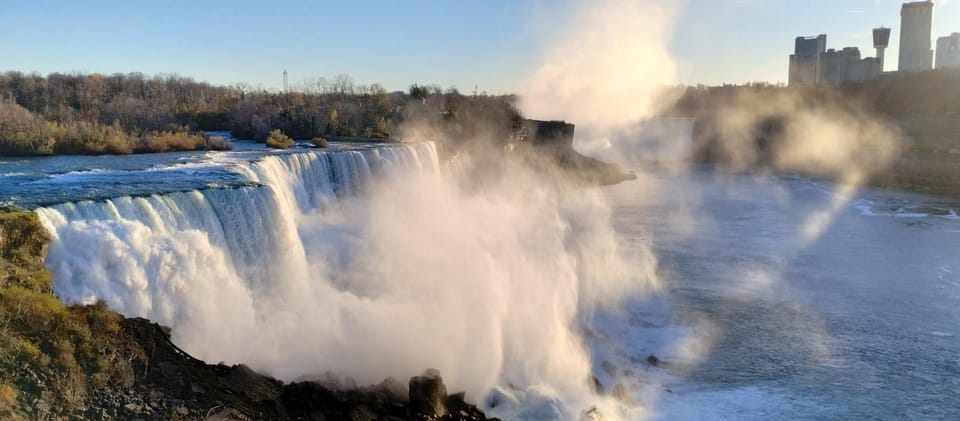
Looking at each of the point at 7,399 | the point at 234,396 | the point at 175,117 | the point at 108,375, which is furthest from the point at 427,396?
the point at 175,117

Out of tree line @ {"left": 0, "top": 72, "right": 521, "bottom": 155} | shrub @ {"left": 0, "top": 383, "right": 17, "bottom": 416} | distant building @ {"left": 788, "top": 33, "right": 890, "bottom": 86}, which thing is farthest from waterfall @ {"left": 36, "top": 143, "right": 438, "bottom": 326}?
distant building @ {"left": 788, "top": 33, "right": 890, "bottom": 86}

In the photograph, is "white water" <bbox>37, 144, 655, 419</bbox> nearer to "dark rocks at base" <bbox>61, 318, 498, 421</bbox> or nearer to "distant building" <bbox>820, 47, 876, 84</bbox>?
"dark rocks at base" <bbox>61, 318, 498, 421</bbox>

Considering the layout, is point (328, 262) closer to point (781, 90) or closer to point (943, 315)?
point (943, 315)

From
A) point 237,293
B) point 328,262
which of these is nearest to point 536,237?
point 328,262

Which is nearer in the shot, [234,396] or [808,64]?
[234,396]

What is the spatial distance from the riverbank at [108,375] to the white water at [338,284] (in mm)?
536

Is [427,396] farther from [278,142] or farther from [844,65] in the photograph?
[844,65]

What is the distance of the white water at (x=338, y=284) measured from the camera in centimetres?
1027

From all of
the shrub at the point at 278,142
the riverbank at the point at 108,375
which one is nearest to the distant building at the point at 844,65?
the shrub at the point at 278,142

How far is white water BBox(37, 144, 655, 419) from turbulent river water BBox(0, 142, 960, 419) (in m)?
0.04

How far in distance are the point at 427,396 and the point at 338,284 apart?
5.61m

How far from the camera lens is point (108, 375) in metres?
7.59

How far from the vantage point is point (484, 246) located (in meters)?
19.2

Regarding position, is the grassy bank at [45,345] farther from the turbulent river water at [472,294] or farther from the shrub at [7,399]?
the turbulent river water at [472,294]
